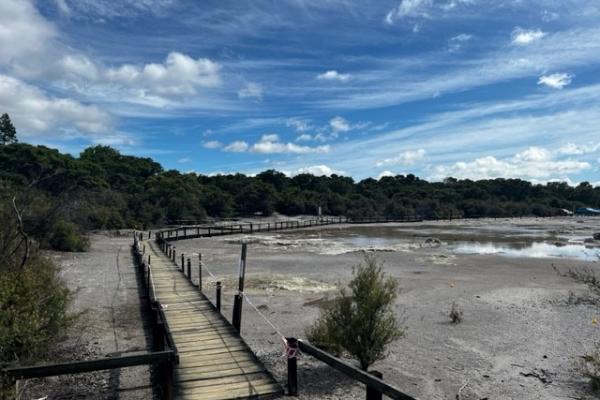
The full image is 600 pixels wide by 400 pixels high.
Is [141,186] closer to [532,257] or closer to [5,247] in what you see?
[532,257]

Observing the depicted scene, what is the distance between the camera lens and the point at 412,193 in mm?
116062

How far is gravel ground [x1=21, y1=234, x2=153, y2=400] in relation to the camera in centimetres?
782

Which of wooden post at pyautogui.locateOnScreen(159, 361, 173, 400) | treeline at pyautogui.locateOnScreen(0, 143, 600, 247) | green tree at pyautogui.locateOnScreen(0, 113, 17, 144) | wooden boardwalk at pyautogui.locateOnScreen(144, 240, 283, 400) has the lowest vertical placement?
wooden boardwalk at pyautogui.locateOnScreen(144, 240, 283, 400)

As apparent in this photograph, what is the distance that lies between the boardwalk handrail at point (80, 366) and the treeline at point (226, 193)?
54.2 feet

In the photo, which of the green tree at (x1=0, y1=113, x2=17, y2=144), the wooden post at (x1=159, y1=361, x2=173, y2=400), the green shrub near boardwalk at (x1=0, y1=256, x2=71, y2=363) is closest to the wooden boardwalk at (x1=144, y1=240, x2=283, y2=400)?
the wooden post at (x1=159, y1=361, x2=173, y2=400)

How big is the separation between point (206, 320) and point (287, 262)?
1655cm

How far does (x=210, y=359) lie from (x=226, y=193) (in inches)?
2973

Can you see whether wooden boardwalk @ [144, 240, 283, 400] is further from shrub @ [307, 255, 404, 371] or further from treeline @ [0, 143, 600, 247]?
treeline @ [0, 143, 600, 247]

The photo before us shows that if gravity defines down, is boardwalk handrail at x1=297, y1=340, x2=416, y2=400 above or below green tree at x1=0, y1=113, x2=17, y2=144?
below

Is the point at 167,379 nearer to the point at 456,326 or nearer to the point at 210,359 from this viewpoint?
the point at 210,359

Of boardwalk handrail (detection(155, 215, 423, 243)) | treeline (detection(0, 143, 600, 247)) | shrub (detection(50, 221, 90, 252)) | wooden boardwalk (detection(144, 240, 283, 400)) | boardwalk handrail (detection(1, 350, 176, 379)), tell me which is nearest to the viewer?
boardwalk handrail (detection(1, 350, 176, 379))

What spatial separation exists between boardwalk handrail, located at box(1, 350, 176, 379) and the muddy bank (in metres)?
2.77

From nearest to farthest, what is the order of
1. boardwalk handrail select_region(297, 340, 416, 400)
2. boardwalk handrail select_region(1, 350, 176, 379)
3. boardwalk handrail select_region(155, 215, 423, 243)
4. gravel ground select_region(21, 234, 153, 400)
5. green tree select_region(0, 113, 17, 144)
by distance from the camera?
boardwalk handrail select_region(297, 340, 416, 400), boardwalk handrail select_region(1, 350, 176, 379), gravel ground select_region(21, 234, 153, 400), boardwalk handrail select_region(155, 215, 423, 243), green tree select_region(0, 113, 17, 144)

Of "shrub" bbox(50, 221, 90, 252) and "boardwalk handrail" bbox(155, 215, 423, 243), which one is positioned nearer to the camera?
"shrub" bbox(50, 221, 90, 252)
